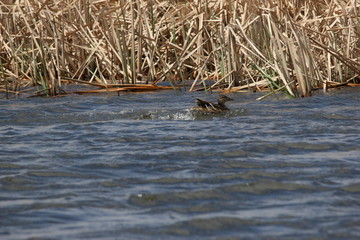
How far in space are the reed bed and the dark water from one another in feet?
4.81

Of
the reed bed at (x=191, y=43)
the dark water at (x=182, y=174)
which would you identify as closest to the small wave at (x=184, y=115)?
the dark water at (x=182, y=174)

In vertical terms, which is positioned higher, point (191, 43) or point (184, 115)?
point (191, 43)

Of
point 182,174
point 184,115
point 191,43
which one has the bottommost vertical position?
point 182,174

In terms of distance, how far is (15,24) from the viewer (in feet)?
38.9

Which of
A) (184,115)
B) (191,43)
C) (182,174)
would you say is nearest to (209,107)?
(184,115)

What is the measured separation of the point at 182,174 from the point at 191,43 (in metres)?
6.31

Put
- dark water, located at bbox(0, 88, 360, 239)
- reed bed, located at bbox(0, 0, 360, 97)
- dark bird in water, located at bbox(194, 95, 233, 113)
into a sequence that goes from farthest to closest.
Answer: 1. reed bed, located at bbox(0, 0, 360, 97)
2. dark bird in water, located at bbox(194, 95, 233, 113)
3. dark water, located at bbox(0, 88, 360, 239)

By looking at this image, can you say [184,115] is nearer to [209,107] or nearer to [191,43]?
[209,107]

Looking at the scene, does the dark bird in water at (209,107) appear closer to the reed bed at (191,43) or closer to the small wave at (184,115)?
the small wave at (184,115)

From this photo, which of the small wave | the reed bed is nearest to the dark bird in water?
the small wave

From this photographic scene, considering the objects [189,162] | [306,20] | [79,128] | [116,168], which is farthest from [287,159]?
[306,20]

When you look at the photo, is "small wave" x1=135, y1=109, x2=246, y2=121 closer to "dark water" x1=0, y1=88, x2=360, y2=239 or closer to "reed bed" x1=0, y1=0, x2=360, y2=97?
"dark water" x1=0, y1=88, x2=360, y2=239

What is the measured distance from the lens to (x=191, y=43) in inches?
438

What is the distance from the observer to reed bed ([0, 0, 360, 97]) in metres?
9.65
